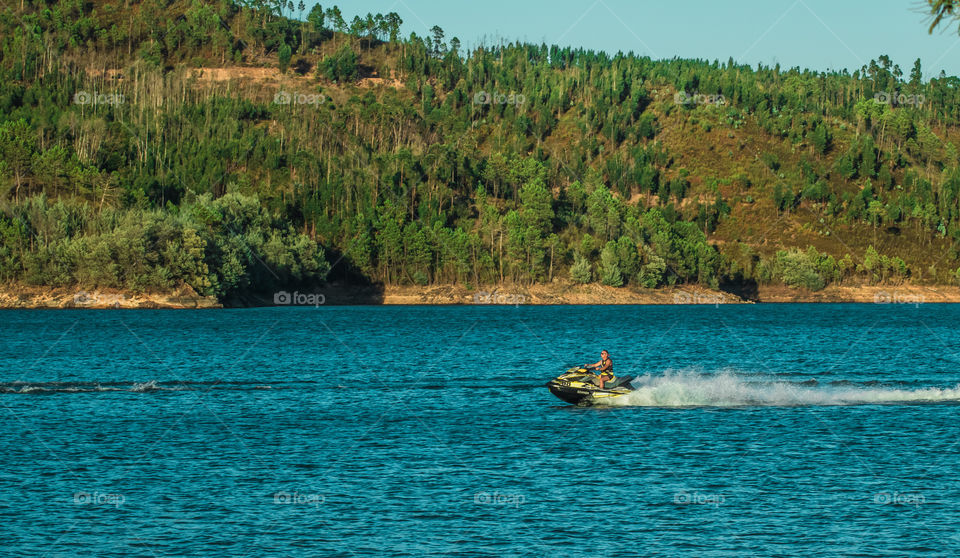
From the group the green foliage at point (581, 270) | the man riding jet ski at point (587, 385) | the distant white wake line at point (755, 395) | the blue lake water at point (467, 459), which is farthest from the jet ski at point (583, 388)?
the green foliage at point (581, 270)

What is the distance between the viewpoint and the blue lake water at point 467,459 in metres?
29.1

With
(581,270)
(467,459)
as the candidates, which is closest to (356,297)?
(581,270)

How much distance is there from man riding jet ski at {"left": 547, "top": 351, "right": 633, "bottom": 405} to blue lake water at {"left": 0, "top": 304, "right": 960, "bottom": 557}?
1.25m

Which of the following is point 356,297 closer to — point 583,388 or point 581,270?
point 581,270

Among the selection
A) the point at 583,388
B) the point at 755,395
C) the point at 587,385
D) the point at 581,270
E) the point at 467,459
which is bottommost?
the point at 581,270


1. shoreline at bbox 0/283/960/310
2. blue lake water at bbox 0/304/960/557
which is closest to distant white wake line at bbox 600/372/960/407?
blue lake water at bbox 0/304/960/557

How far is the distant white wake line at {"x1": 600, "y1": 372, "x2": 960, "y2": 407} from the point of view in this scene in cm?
5438

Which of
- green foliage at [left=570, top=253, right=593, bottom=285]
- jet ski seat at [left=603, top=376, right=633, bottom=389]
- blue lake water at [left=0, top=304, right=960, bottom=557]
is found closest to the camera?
blue lake water at [left=0, top=304, right=960, bottom=557]

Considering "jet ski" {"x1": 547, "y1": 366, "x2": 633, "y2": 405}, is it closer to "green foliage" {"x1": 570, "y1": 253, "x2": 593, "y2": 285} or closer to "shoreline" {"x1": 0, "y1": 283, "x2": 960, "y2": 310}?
"shoreline" {"x1": 0, "y1": 283, "x2": 960, "y2": 310}

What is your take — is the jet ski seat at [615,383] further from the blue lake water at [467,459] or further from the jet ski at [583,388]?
the blue lake water at [467,459]

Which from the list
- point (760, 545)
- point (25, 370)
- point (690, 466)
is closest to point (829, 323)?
point (25, 370)

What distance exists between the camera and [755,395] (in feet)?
187

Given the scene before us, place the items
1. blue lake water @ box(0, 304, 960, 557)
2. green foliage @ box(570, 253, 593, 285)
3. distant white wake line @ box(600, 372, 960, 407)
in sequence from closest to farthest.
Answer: blue lake water @ box(0, 304, 960, 557) < distant white wake line @ box(600, 372, 960, 407) < green foliage @ box(570, 253, 593, 285)

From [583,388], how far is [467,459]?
1418cm
